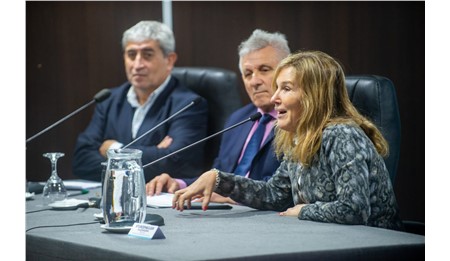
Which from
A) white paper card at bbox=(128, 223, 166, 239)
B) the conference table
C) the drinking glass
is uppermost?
the drinking glass

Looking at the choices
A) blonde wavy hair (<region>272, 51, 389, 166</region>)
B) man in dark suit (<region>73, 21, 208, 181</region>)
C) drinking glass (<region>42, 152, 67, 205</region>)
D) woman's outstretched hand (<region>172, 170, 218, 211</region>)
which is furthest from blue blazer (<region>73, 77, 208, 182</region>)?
blonde wavy hair (<region>272, 51, 389, 166</region>)

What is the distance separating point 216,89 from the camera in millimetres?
3619

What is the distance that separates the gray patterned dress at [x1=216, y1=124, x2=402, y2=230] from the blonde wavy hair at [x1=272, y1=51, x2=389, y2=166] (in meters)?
0.03

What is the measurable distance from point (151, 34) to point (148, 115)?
1.38 ft

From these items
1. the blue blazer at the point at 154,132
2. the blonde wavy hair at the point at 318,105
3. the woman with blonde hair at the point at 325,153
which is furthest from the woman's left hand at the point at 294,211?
the blue blazer at the point at 154,132

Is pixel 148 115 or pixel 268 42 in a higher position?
pixel 268 42

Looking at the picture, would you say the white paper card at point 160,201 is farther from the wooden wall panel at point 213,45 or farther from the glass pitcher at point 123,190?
the wooden wall panel at point 213,45

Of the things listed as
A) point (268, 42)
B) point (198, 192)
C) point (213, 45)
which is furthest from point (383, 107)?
point (213, 45)

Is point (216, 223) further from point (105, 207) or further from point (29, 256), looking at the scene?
point (29, 256)

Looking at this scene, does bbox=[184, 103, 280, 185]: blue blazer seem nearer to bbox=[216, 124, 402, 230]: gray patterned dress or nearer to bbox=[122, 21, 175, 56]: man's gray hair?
bbox=[216, 124, 402, 230]: gray patterned dress

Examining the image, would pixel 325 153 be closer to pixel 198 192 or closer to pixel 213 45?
pixel 198 192

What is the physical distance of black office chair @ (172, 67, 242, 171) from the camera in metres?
3.57
